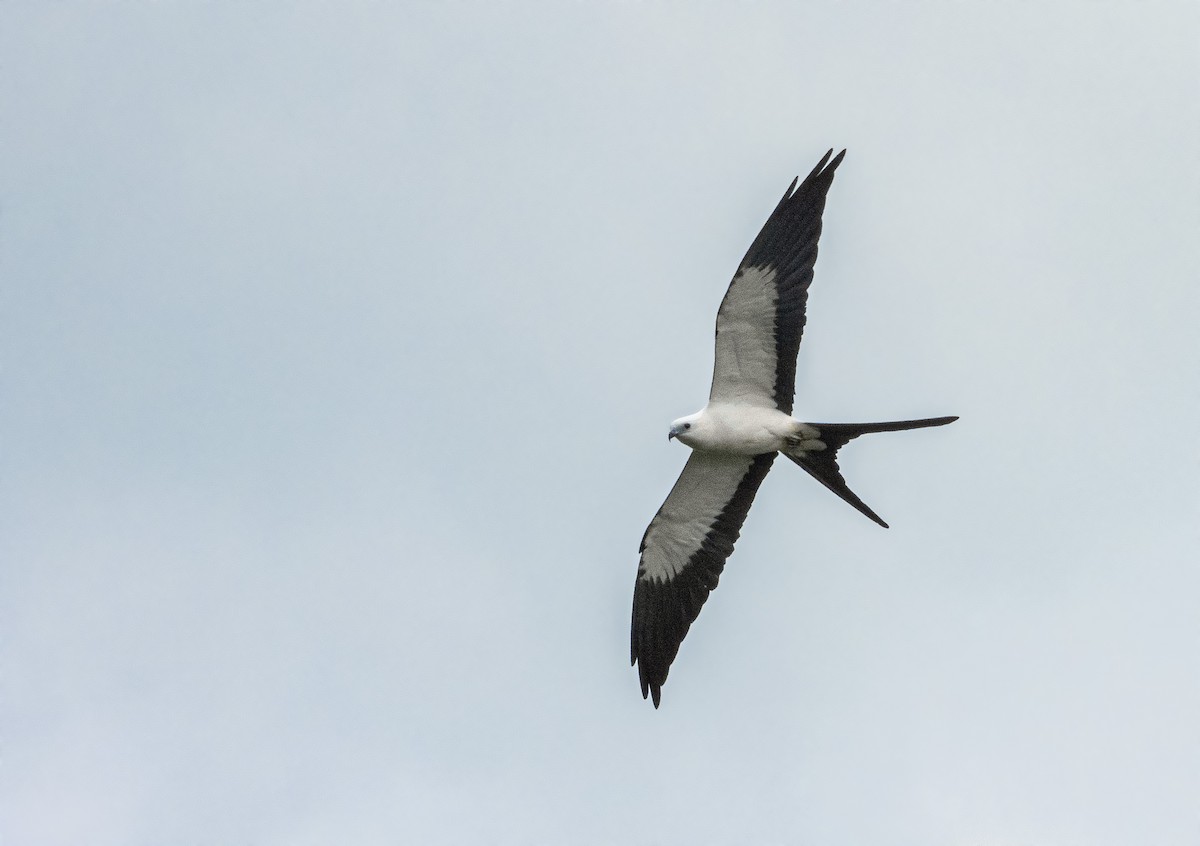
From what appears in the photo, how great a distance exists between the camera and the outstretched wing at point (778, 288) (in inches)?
442

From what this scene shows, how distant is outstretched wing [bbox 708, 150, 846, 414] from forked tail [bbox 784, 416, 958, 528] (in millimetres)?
609

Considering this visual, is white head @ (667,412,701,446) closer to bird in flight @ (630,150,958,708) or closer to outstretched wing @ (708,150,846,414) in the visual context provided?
bird in flight @ (630,150,958,708)

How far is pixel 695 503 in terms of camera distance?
1232 cm

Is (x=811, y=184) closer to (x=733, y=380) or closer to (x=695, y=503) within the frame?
(x=733, y=380)

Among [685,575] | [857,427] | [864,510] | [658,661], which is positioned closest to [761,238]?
[857,427]

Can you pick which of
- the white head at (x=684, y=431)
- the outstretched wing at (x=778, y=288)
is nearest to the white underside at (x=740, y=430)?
the white head at (x=684, y=431)

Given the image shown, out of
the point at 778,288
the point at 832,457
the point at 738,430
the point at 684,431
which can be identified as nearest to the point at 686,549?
the point at 684,431

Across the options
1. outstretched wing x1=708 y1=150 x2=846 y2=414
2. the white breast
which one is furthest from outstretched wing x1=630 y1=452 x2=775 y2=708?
outstretched wing x1=708 y1=150 x2=846 y2=414

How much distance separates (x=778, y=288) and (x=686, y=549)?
2862 mm

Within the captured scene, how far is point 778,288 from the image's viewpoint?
1123 cm

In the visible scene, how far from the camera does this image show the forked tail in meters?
10.9

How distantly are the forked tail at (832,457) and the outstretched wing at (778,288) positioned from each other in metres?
0.61

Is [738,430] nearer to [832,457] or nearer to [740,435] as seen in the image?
[740,435]

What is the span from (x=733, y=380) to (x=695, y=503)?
1.40m
